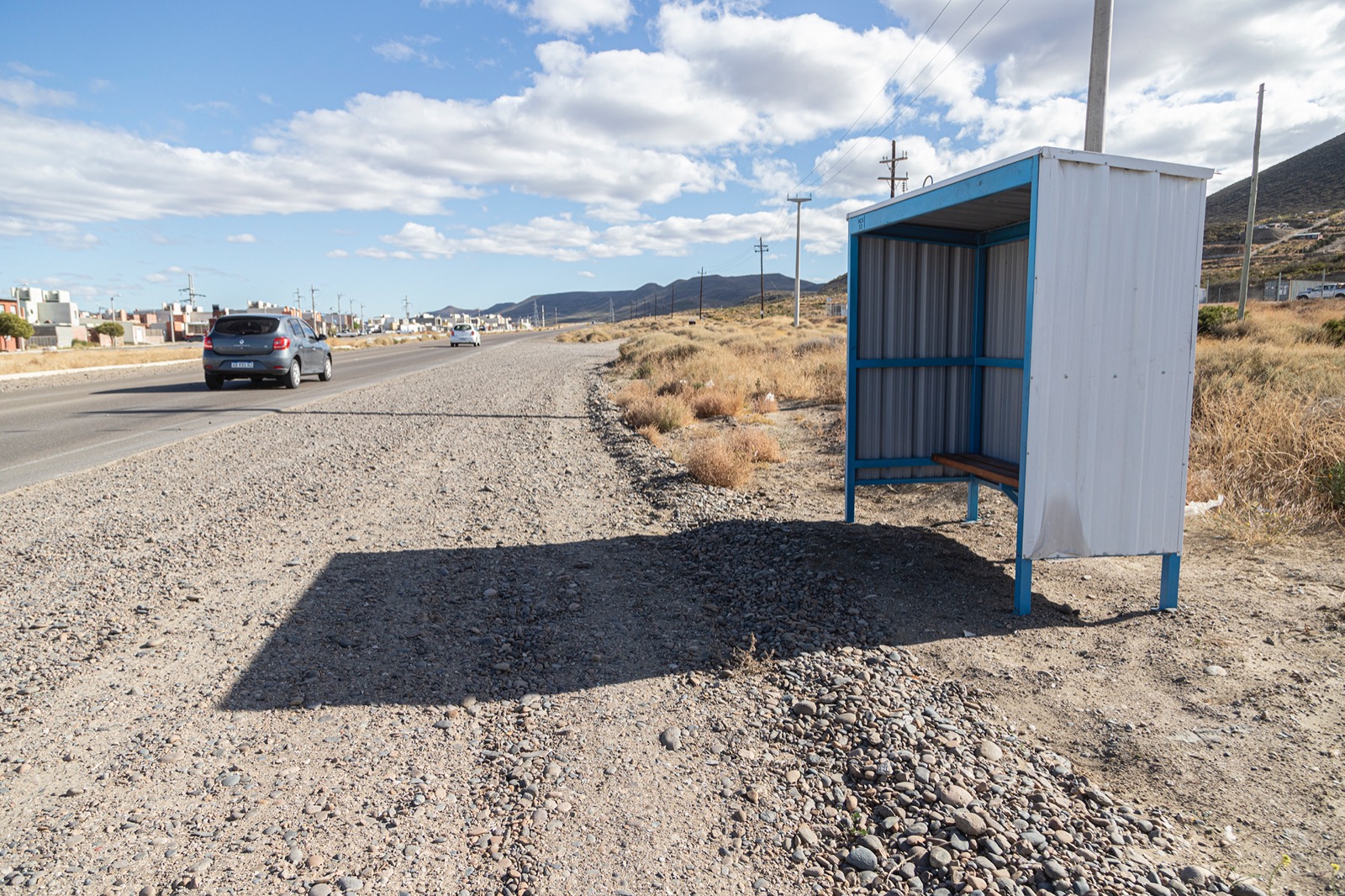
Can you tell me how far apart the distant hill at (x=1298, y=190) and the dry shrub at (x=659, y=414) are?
239ft

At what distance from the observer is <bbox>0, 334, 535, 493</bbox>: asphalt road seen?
976 centimetres

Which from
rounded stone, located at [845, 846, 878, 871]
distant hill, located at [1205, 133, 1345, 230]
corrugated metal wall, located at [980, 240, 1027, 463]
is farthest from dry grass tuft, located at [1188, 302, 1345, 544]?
distant hill, located at [1205, 133, 1345, 230]

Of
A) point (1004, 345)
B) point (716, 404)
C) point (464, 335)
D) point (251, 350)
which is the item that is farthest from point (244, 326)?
point (464, 335)

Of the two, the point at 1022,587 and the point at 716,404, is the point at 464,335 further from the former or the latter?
the point at 1022,587

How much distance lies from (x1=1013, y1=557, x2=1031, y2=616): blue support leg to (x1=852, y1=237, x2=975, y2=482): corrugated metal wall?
2.50 meters

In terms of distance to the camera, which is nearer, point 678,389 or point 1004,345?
point 1004,345

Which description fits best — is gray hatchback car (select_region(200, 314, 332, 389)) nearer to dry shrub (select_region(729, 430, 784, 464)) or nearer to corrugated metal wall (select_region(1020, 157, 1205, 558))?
dry shrub (select_region(729, 430, 784, 464))

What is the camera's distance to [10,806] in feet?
9.53

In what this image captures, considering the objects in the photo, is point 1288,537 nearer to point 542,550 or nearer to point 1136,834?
point 1136,834

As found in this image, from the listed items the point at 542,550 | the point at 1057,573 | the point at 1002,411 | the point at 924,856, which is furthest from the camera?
the point at 1002,411

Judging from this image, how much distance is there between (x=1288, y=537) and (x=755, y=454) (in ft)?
18.0

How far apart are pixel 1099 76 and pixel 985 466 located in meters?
4.04

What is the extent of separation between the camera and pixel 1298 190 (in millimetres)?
71500

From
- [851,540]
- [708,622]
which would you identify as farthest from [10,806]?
[851,540]
